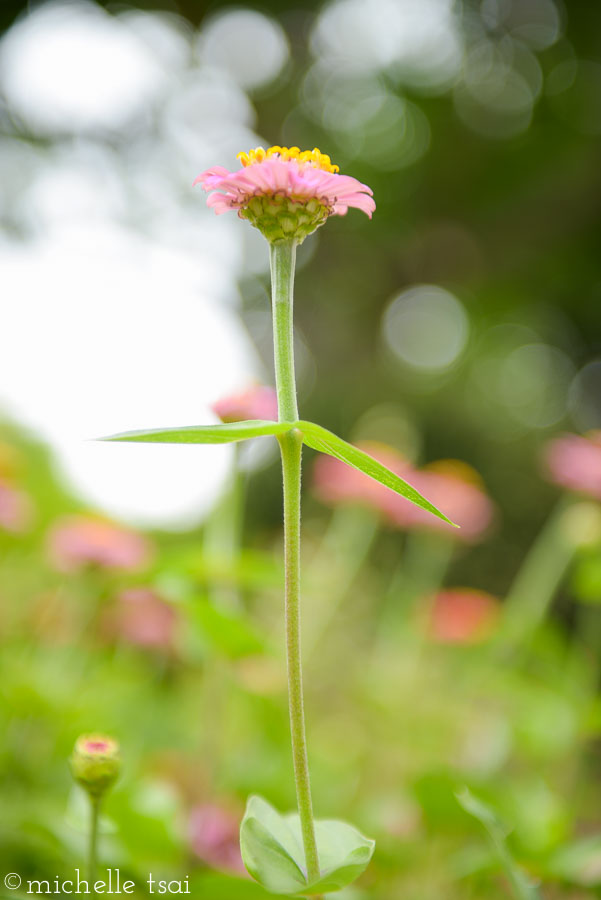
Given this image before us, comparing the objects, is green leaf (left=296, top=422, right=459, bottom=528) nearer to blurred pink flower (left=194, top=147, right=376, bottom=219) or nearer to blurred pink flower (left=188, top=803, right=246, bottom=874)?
blurred pink flower (left=194, top=147, right=376, bottom=219)

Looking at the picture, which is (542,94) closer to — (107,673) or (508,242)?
(508,242)

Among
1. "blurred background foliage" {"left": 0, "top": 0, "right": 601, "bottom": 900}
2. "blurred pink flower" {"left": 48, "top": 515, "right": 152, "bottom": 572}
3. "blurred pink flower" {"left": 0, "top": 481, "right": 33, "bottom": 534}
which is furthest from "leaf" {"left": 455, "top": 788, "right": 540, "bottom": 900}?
"blurred pink flower" {"left": 0, "top": 481, "right": 33, "bottom": 534}

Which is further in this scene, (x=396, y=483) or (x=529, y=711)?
(x=529, y=711)

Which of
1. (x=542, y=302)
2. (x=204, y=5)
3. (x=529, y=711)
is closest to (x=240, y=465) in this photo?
(x=529, y=711)

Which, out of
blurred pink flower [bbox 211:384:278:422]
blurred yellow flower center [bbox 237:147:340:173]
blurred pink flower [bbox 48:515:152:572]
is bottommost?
blurred pink flower [bbox 48:515:152:572]

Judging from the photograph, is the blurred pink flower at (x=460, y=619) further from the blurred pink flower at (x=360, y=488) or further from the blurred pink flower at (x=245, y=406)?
the blurred pink flower at (x=245, y=406)

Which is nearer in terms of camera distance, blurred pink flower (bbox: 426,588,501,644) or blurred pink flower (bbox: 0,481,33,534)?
blurred pink flower (bbox: 0,481,33,534)

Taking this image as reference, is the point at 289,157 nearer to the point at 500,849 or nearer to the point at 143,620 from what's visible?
the point at 500,849

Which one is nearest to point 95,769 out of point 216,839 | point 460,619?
point 216,839
